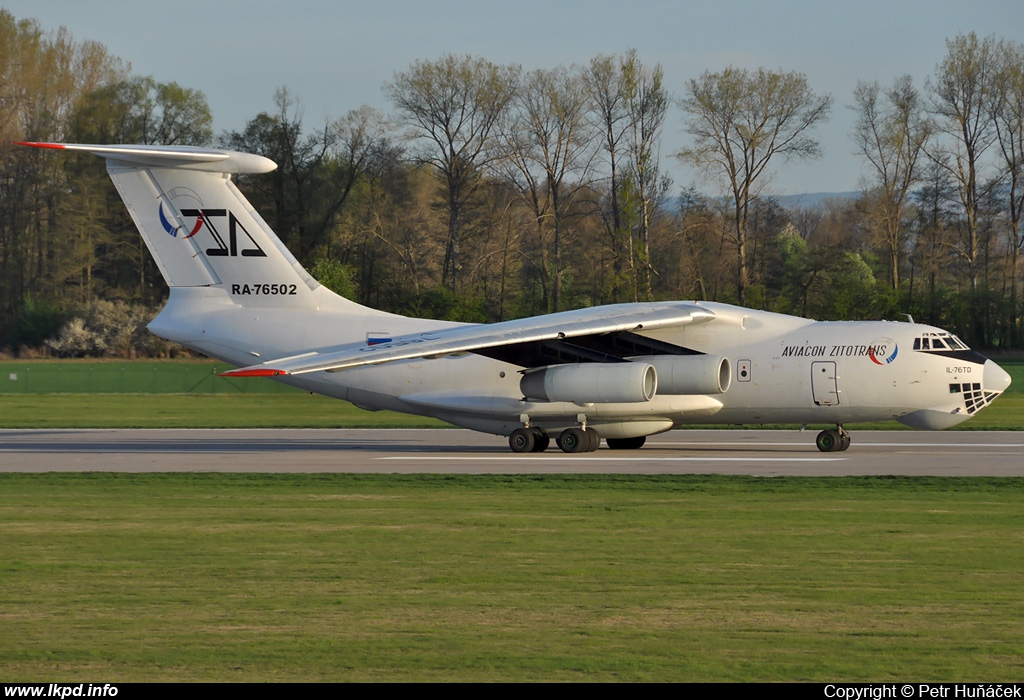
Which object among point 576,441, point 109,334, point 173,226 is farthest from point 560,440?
point 109,334

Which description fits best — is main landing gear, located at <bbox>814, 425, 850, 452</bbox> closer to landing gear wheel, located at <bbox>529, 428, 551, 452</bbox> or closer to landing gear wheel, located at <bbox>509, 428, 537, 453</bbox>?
landing gear wheel, located at <bbox>529, 428, 551, 452</bbox>

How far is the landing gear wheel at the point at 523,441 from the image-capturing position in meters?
24.7

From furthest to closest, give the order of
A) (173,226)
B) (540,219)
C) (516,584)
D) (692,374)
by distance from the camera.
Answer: (540,219)
(173,226)
(692,374)
(516,584)

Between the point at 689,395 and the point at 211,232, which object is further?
the point at 211,232

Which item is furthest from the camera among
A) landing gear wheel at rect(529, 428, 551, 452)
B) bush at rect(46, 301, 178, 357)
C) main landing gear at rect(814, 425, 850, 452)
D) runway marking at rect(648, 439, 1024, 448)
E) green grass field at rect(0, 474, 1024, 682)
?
bush at rect(46, 301, 178, 357)

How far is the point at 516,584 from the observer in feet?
33.6

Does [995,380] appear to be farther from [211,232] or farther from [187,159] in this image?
[187,159]

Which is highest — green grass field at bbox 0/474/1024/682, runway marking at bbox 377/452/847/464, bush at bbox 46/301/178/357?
bush at bbox 46/301/178/357

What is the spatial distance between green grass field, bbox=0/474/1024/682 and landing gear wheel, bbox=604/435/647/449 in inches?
339

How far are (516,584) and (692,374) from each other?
13509mm

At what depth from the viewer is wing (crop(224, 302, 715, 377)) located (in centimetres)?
2162

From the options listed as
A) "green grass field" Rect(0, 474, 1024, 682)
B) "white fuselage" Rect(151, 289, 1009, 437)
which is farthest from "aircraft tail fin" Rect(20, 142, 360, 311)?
"green grass field" Rect(0, 474, 1024, 682)

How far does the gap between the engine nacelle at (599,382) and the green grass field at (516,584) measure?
19.2ft
